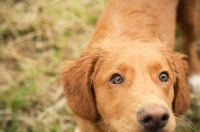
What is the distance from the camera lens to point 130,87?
10.5 feet

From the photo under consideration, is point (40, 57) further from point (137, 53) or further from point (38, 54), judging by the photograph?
point (137, 53)

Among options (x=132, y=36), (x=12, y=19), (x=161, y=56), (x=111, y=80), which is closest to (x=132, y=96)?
(x=111, y=80)

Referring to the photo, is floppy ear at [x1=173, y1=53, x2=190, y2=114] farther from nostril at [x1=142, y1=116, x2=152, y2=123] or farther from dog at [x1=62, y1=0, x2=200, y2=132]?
nostril at [x1=142, y1=116, x2=152, y2=123]

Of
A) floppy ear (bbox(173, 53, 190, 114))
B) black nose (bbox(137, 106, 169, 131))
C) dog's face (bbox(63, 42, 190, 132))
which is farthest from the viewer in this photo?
floppy ear (bbox(173, 53, 190, 114))

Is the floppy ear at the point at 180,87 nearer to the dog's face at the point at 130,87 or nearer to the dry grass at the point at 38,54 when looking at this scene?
the dog's face at the point at 130,87

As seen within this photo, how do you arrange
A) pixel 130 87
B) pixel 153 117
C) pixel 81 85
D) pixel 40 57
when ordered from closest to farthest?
pixel 153 117
pixel 130 87
pixel 81 85
pixel 40 57

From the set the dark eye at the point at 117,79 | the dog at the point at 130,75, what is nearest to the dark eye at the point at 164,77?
the dog at the point at 130,75

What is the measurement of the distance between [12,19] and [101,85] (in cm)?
311

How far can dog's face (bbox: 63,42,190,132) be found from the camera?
293cm

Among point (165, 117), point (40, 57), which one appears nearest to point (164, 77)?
point (165, 117)

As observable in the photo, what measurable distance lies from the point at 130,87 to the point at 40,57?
111 inches

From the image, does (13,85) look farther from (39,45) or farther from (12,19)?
(12,19)

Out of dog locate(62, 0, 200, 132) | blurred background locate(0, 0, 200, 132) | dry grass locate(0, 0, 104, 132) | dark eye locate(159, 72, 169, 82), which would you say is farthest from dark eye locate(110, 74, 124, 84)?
dry grass locate(0, 0, 104, 132)

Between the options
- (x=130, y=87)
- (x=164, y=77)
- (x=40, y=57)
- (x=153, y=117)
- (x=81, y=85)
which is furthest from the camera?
(x=40, y=57)
